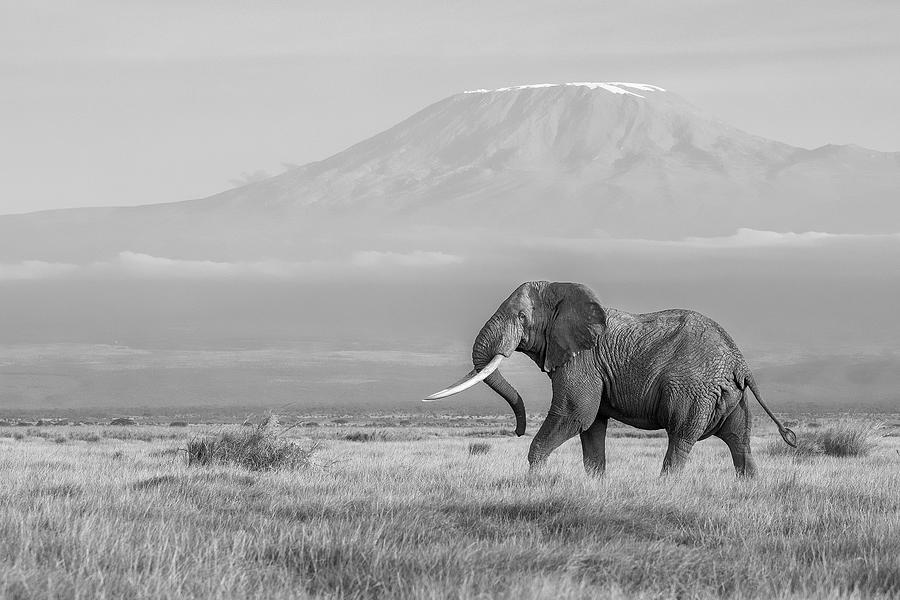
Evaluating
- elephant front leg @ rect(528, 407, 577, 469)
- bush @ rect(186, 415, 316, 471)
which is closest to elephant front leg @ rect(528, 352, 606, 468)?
elephant front leg @ rect(528, 407, 577, 469)

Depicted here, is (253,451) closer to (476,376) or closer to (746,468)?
(476,376)

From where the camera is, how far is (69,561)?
6.25m

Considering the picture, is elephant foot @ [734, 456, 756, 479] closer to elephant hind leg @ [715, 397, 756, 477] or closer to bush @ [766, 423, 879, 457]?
elephant hind leg @ [715, 397, 756, 477]

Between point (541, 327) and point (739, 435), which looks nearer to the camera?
point (739, 435)

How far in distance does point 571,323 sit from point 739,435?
264 centimetres

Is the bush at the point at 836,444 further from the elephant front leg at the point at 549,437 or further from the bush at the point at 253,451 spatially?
the bush at the point at 253,451

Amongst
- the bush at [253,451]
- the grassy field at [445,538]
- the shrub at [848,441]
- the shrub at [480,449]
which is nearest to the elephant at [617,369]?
the grassy field at [445,538]

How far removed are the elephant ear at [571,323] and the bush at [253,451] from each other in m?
4.05

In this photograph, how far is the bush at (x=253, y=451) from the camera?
50.7ft

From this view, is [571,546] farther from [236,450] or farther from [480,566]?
[236,450]

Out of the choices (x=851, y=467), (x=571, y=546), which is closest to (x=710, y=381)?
(x=851, y=467)

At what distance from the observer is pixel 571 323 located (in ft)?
46.2

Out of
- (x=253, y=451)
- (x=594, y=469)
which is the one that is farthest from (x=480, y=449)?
(x=594, y=469)

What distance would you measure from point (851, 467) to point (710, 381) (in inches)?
168
